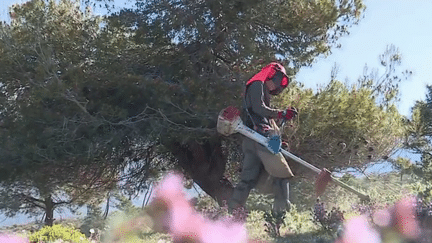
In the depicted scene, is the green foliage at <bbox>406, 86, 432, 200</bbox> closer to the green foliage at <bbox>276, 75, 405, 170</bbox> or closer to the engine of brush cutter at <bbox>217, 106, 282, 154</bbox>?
the green foliage at <bbox>276, 75, 405, 170</bbox>

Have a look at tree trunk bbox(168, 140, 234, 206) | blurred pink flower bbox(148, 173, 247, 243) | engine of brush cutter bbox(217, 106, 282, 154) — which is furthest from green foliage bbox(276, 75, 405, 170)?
blurred pink flower bbox(148, 173, 247, 243)

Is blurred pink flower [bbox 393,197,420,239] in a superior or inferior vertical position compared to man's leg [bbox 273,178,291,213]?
inferior

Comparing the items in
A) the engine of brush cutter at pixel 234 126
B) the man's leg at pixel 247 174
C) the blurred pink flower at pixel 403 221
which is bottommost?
the blurred pink flower at pixel 403 221

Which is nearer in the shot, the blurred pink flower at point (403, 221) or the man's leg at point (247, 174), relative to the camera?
the blurred pink flower at point (403, 221)

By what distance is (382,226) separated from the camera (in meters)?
1.97

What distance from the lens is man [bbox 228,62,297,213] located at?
557cm

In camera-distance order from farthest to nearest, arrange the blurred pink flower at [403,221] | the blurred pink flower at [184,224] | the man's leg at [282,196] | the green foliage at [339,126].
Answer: the green foliage at [339,126] < the man's leg at [282,196] < the blurred pink flower at [403,221] < the blurred pink flower at [184,224]

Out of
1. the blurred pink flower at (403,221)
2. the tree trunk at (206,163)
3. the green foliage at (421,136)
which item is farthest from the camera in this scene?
the green foliage at (421,136)

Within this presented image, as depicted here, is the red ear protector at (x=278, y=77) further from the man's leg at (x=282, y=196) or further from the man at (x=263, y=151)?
the man's leg at (x=282, y=196)

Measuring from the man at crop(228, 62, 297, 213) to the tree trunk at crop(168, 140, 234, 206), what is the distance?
3.72 m

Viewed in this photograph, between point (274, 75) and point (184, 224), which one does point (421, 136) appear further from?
point (184, 224)

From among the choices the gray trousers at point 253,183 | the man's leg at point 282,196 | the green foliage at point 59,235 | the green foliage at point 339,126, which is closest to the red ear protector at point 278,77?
the gray trousers at point 253,183

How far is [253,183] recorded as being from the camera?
19.2 feet

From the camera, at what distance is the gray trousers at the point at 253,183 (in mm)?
5785
